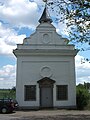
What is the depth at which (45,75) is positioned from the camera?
39.6 metres

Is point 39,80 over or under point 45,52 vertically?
under

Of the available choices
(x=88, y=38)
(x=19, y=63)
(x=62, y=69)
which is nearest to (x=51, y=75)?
(x=62, y=69)

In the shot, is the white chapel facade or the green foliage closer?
the white chapel facade

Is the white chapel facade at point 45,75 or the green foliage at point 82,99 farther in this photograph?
the green foliage at point 82,99

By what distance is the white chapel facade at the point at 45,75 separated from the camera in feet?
129

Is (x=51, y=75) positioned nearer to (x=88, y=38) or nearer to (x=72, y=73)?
(x=72, y=73)

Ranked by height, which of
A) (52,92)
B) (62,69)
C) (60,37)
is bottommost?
(52,92)

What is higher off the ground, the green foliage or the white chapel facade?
the white chapel facade

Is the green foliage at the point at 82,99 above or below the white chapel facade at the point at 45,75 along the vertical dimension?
below

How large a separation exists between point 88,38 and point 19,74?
17116mm

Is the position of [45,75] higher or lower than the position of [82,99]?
higher

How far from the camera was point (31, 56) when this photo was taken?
131 feet

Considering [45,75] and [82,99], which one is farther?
[82,99]

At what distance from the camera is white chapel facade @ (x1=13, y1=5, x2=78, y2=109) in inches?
1547
